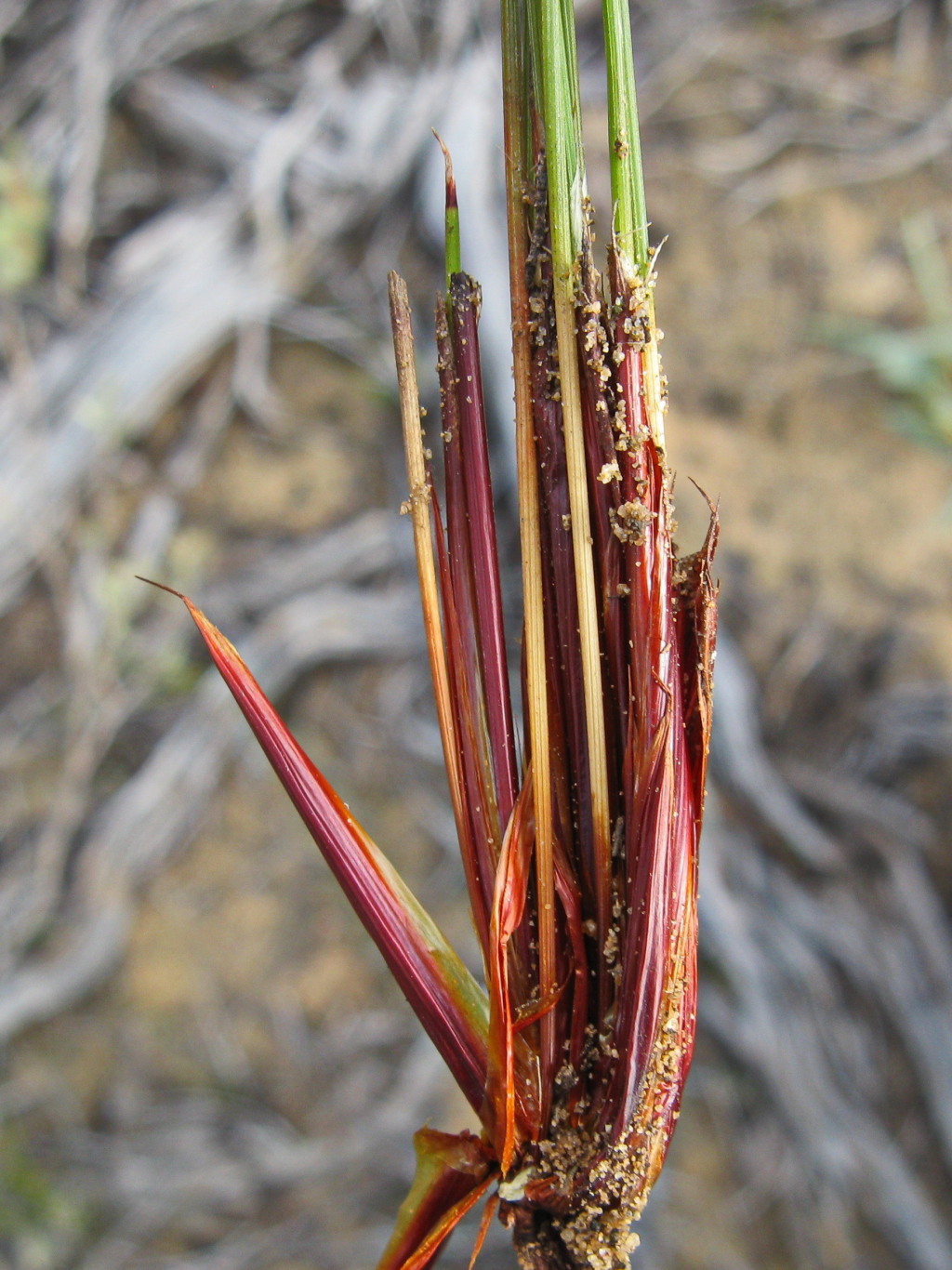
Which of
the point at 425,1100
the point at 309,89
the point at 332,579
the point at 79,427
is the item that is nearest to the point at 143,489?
the point at 79,427

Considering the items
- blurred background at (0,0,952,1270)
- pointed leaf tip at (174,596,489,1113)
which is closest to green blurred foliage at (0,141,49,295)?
blurred background at (0,0,952,1270)

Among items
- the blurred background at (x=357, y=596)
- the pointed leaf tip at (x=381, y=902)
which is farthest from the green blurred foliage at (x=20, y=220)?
the pointed leaf tip at (x=381, y=902)

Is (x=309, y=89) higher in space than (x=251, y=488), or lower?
higher

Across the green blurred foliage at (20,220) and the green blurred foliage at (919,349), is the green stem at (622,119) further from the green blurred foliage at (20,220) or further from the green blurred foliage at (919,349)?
the green blurred foliage at (20,220)

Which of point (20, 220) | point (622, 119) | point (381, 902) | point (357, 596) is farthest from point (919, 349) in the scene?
point (20, 220)

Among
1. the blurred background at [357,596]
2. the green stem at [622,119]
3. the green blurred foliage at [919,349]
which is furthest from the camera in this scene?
the green blurred foliage at [919,349]

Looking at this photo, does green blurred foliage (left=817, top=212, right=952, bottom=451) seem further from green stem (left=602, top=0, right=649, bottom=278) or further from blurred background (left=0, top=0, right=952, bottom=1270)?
green stem (left=602, top=0, right=649, bottom=278)

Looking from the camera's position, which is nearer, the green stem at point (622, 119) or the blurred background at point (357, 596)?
the green stem at point (622, 119)

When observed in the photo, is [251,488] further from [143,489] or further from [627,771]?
[627,771]
